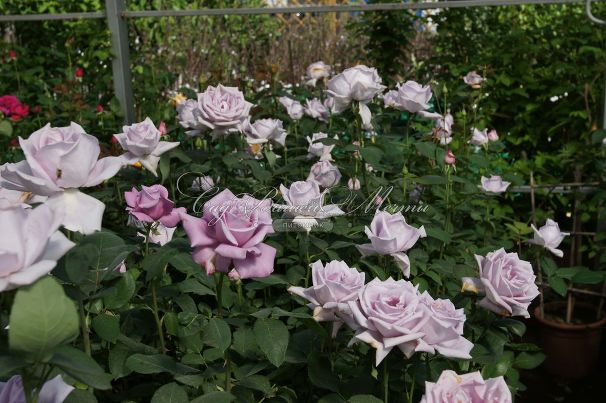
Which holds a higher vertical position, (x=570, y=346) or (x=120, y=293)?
(x=120, y=293)

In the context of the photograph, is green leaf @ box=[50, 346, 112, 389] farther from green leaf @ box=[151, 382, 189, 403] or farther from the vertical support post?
the vertical support post

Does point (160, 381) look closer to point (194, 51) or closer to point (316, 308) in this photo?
point (316, 308)

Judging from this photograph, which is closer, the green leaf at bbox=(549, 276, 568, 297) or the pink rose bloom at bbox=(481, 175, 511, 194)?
the green leaf at bbox=(549, 276, 568, 297)

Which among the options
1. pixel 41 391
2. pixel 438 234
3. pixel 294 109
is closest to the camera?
pixel 41 391

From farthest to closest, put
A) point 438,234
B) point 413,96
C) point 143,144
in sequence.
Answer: point 413,96 < point 438,234 < point 143,144

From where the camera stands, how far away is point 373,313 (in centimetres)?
85

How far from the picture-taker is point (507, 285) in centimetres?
108

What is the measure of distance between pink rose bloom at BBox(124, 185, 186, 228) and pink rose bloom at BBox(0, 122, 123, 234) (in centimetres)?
19

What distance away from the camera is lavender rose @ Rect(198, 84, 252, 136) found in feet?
5.26

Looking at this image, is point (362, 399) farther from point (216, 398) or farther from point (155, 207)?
point (155, 207)

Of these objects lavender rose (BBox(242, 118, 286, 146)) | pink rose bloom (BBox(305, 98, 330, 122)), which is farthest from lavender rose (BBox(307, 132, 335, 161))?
pink rose bloom (BBox(305, 98, 330, 122))

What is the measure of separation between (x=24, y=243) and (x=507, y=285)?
78 cm

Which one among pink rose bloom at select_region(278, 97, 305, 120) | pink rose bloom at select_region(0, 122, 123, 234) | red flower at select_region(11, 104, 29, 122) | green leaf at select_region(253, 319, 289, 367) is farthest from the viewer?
red flower at select_region(11, 104, 29, 122)

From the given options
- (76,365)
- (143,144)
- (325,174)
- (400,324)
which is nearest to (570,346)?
(325,174)
